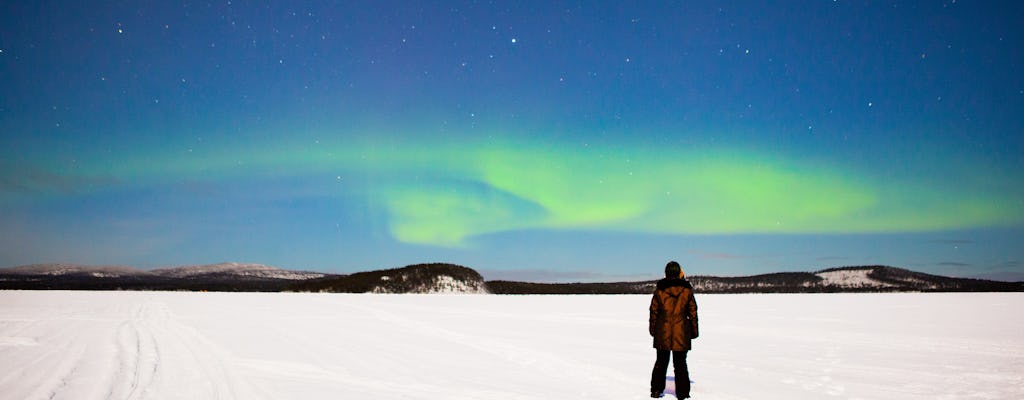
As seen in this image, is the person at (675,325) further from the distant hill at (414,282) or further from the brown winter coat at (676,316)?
the distant hill at (414,282)

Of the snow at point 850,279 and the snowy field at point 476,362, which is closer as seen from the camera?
the snowy field at point 476,362

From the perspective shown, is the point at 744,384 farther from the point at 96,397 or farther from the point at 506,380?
the point at 96,397

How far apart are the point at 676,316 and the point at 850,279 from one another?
20039 cm

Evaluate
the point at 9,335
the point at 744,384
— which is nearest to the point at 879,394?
the point at 744,384

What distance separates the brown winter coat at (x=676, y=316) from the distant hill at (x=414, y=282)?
415 feet

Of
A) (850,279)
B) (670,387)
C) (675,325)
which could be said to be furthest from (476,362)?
(850,279)

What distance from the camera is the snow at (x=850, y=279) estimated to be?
179250 mm

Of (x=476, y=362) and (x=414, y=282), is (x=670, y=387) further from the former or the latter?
(x=414, y=282)

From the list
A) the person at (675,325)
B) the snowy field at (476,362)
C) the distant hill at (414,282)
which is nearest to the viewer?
the person at (675,325)

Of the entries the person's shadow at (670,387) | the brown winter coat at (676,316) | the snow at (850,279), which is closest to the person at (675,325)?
the brown winter coat at (676,316)

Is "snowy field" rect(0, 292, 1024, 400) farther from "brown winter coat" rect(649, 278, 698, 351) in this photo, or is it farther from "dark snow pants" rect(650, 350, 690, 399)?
"brown winter coat" rect(649, 278, 698, 351)

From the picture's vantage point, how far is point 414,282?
142 metres

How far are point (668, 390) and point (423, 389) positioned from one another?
3694mm

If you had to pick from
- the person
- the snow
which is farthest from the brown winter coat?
the snow
